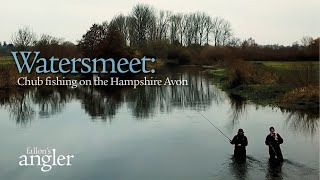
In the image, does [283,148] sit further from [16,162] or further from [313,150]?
[16,162]

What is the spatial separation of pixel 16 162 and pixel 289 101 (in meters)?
18.5

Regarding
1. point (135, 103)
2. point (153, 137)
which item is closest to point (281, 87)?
point (135, 103)

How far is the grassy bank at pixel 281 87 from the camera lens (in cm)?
2613

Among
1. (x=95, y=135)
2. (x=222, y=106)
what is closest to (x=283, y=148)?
(x=95, y=135)

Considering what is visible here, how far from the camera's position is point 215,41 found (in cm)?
11800

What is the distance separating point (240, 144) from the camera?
1441 cm

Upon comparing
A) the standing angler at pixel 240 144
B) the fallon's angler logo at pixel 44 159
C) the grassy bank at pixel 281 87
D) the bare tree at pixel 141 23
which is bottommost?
the fallon's angler logo at pixel 44 159

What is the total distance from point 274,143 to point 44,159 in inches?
345

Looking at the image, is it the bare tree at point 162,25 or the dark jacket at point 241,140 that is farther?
the bare tree at point 162,25

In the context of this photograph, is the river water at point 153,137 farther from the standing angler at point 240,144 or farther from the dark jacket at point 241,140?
the dark jacket at point 241,140

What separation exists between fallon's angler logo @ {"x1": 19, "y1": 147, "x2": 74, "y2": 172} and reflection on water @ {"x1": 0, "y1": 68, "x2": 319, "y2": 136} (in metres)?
6.96

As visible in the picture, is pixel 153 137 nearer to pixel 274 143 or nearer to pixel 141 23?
pixel 274 143

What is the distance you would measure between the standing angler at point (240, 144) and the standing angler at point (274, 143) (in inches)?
31.6

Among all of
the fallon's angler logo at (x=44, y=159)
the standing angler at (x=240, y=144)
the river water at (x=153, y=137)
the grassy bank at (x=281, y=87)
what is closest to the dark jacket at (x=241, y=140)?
the standing angler at (x=240, y=144)
